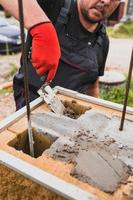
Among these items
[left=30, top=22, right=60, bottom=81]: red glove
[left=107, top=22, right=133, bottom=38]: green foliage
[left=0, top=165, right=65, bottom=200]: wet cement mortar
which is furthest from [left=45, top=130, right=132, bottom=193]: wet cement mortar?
[left=107, top=22, right=133, bottom=38]: green foliage

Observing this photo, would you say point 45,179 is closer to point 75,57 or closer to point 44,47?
point 44,47

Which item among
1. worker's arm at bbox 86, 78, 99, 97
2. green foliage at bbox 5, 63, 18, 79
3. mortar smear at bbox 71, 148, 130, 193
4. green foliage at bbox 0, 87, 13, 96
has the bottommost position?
green foliage at bbox 0, 87, 13, 96

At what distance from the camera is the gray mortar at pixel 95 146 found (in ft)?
4.01

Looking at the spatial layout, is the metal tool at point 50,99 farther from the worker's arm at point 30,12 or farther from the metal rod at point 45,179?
the metal rod at point 45,179

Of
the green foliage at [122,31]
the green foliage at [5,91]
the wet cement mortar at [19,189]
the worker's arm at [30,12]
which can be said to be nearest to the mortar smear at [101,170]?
the wet cement mortar at [19,189]

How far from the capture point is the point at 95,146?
1.40 metres

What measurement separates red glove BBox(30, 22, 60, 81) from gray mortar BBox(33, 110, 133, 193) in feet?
0.95

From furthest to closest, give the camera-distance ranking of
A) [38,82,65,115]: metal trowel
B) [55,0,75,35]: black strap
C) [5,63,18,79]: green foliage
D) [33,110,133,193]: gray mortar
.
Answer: [5,63,18,79]: green foliage → [55,0,75,35]: black strap → [38,82,65,115]: metal trowel → [33,110,133,193]: gray mortar

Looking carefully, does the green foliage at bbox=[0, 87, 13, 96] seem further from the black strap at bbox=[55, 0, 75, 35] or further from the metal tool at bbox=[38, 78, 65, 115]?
the metal tool at bbox=[38, 78, 65, 115]

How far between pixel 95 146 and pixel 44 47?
588 mm

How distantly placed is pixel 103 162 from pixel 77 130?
0.28m

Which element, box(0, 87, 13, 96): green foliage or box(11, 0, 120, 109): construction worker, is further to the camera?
box(0, 87, 13, 96): green foliage

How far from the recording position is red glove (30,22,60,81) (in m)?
1.48

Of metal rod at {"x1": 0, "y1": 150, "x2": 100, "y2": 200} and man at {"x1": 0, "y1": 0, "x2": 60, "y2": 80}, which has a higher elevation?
man at {"x1": 0, "y1": 0, "x2": 60, "y2": 80}
